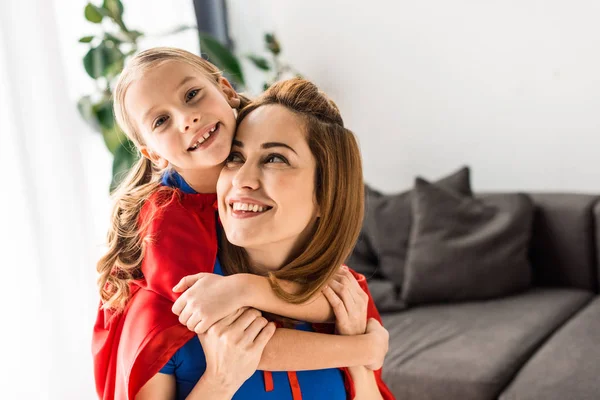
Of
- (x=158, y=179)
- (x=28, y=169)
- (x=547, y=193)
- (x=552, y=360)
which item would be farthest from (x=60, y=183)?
(x=547, y=193)

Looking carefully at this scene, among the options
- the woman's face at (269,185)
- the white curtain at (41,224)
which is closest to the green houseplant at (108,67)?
the white curtain at (41,224)

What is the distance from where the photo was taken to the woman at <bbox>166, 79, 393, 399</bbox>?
118cm

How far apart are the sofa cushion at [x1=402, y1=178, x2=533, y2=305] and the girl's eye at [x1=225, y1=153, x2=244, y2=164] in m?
1.94

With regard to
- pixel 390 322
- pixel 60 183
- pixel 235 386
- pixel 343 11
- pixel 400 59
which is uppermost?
pixel 343 11

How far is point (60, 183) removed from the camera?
2.52 meters

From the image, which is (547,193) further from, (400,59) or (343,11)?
(343,11)

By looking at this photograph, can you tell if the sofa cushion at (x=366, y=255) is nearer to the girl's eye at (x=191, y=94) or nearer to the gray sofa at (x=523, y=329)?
the gray sofa at (x=523, y=329)

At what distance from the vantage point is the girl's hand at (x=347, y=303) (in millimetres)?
1271

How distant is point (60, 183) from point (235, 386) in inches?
63.5

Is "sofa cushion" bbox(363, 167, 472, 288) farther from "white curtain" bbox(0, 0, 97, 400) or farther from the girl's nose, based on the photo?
the girl's nose

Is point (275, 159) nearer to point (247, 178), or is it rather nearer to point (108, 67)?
point (247, 178)

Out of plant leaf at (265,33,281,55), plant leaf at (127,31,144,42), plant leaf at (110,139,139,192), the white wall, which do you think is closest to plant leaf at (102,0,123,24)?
plant leaf at (127,31,144,42)

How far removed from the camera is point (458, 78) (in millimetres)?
3570

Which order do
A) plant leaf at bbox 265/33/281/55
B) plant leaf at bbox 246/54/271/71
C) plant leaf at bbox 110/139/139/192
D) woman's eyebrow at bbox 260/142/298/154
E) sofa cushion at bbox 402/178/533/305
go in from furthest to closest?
plant leaf at bbox 265/33/281/55
plant leaf at bbox 246/54/271/71
sofa cushion at bbox 402/178/533/305
plant leaf at bbox 110/139/139/192
woman's eyebrow at bbox 260/142/298/154
